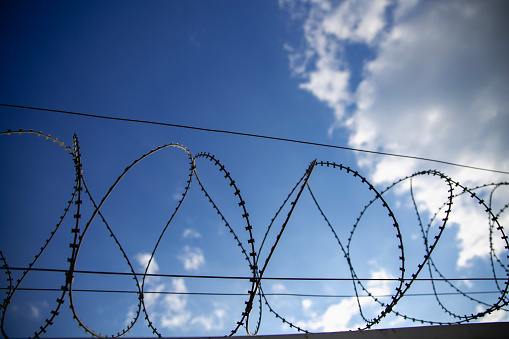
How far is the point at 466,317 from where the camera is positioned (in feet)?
16.1

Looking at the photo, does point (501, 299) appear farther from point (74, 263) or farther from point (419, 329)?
point (74, 263)

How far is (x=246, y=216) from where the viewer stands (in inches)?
167

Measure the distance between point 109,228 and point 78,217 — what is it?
1.26 metres

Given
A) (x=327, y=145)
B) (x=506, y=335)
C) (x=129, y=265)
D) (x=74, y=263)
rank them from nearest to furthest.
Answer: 1. (x=74, y=263)
2. (x=506, y=335)
3. (x=129, y=265)
4. (x=327, y=145)

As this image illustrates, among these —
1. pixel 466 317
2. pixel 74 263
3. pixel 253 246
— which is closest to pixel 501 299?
pixel 466 317

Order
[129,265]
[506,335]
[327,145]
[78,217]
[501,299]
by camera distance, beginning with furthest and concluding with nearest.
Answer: [327,145] → [501,299] → [129,265] → [506,335] → [78,217]

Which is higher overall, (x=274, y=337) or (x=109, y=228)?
(x=109, y=228)

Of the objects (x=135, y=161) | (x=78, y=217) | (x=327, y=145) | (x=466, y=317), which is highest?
(x=327, y=145)

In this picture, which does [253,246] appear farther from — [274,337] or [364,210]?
[364,210]

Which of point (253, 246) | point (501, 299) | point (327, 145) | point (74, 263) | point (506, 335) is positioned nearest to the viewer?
point (74, 263)

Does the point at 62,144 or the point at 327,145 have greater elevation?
the point at 327,145

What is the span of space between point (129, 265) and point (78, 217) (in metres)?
1.52

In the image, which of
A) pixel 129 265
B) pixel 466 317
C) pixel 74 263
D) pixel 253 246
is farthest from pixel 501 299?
pixel 74 263

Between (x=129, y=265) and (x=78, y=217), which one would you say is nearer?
(x=78, y=217)
